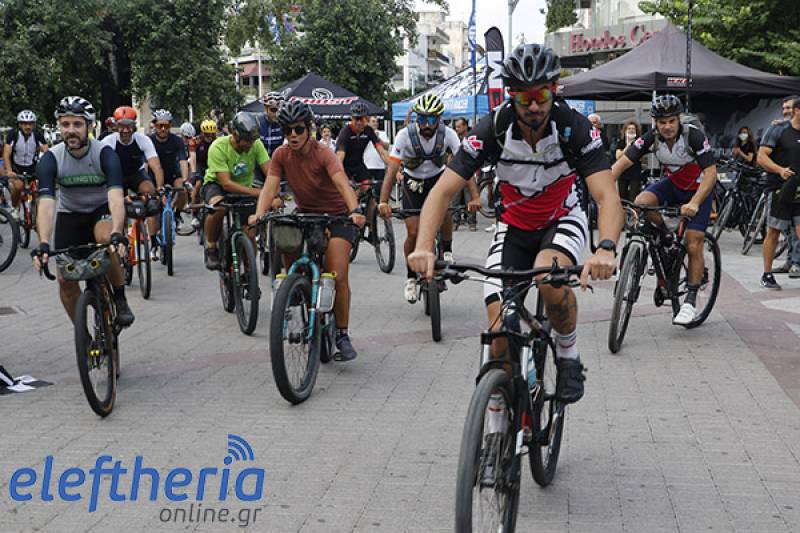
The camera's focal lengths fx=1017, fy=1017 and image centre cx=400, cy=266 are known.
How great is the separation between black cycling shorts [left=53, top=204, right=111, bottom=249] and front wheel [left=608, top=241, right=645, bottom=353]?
3841 mm

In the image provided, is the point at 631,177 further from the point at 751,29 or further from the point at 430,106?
the point at 430,106

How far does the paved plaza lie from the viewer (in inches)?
179

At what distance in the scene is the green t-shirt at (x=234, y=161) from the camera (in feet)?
32.4

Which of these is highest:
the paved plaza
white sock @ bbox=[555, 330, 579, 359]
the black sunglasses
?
the black sunglasses

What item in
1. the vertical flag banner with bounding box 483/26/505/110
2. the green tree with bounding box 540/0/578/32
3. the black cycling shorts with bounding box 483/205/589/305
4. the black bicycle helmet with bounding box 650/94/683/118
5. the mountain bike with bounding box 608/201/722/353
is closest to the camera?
the black cycling shorts with bounding box 483/205/589/305

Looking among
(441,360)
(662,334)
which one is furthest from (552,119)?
(662,334)

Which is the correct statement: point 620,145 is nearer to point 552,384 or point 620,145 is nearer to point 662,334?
point 662,334

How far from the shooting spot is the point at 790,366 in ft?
24.7

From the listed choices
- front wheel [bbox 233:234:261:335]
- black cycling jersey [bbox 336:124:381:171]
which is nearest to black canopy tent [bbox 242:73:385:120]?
black cycling jersey [bbox 336:124:381:171]

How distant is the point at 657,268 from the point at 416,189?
2396 millimetres

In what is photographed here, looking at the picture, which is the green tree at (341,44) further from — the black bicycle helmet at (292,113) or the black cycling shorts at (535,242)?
the black cycling shorts at (535,242)

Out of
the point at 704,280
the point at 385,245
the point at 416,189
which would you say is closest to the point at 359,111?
the point at 385,245

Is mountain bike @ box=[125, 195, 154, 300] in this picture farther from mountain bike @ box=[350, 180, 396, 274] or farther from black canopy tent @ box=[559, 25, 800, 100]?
black canopy tent @ box=[559, 25, 800, 100]

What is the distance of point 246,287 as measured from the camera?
29.6ft
